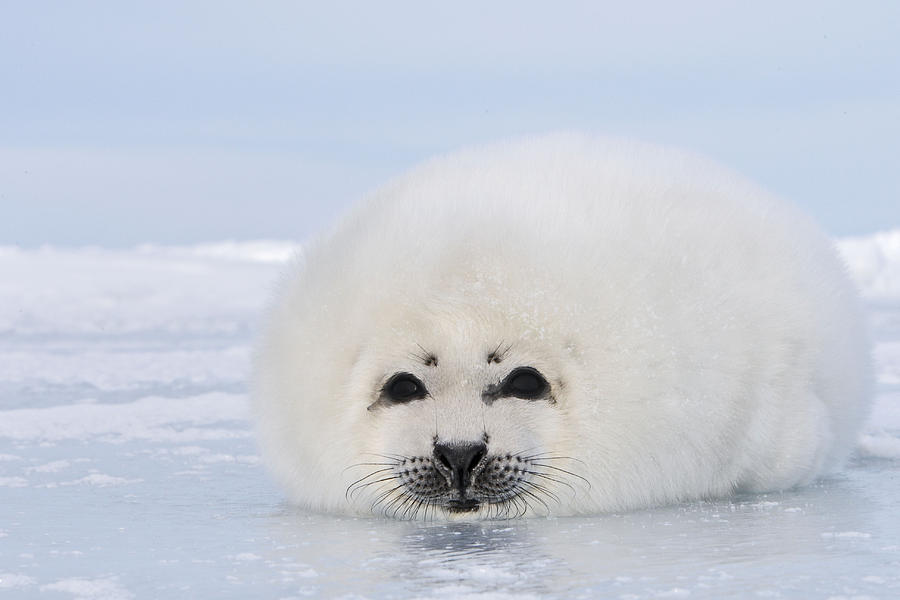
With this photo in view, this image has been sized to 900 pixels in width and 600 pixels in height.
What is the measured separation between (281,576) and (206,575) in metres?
0.20

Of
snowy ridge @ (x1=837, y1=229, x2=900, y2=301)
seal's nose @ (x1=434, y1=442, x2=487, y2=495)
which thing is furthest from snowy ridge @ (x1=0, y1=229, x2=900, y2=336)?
seal's nose @ (x1=434, y1=442, x2=487, y2=495)

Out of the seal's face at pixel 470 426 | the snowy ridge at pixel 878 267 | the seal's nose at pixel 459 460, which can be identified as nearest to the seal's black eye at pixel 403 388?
the seal's face at pixel 470 426

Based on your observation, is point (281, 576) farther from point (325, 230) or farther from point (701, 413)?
point (325, 230)

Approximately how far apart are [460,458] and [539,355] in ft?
1.38

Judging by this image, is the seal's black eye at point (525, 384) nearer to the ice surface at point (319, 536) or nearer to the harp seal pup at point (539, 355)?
the harp seal pup at point (539, 355)

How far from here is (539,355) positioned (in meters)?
3.91

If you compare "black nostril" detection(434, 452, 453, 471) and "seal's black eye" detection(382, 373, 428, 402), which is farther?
"seal's black eye" detection(382, 373, 428, 402)

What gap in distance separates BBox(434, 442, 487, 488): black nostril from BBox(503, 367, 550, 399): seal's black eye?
8.8 inches

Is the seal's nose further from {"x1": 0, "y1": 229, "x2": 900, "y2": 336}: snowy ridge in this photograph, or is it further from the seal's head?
{"x1": 0, "y1": 229, "x2": 900, "y2": 336}: snowy ridge

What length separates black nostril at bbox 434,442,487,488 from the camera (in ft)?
12.4

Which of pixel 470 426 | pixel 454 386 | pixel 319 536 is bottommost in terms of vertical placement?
pixel 319 536

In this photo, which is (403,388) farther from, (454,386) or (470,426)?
(470,426)

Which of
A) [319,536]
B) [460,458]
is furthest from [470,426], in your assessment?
Answer: [319,536]

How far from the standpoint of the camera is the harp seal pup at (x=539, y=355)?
3.88 meters
